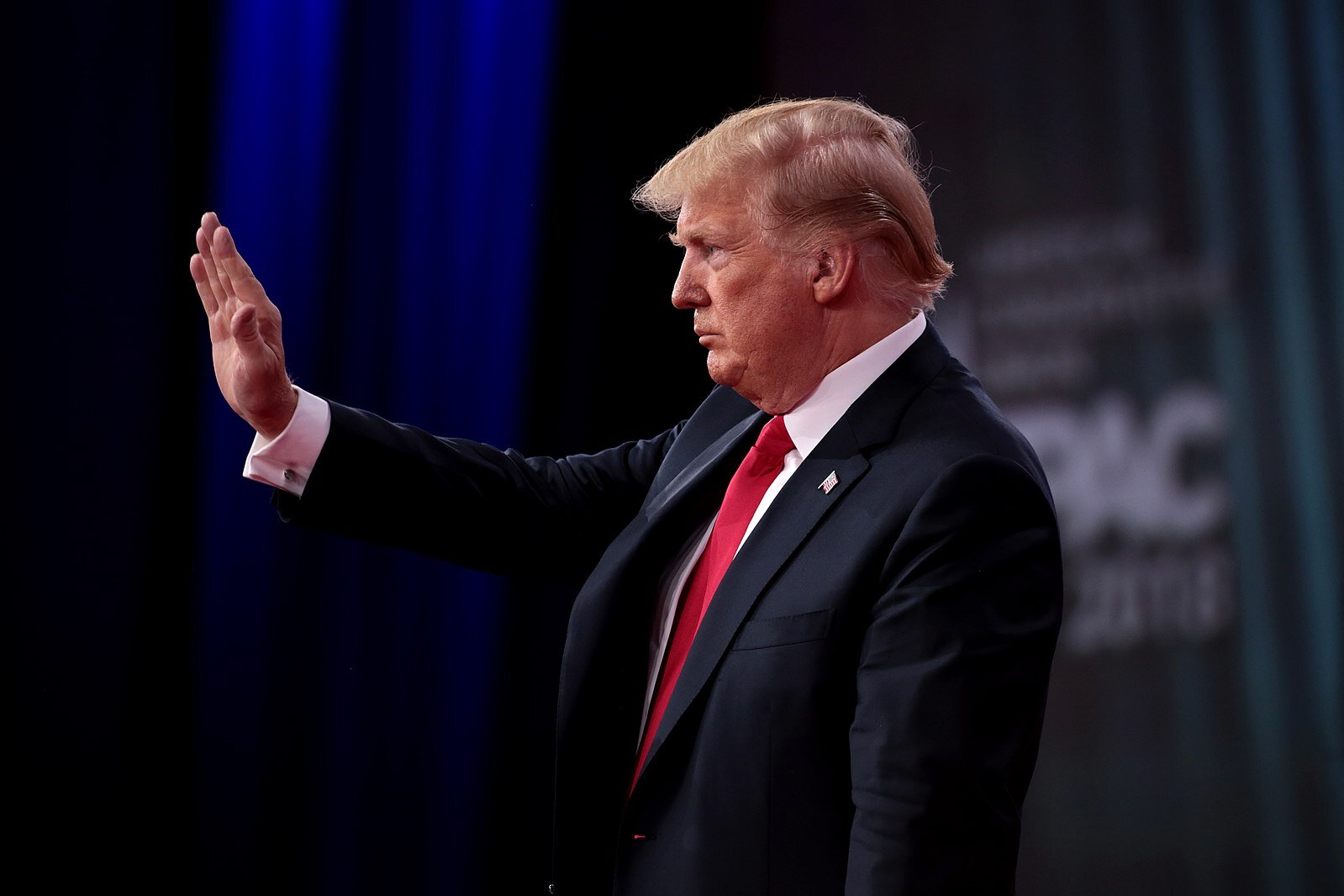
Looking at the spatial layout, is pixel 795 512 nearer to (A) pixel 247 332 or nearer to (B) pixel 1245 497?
(A) pixel 247 332

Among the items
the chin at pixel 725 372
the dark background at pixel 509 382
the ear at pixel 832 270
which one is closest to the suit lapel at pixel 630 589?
the chin at pixel 725 372

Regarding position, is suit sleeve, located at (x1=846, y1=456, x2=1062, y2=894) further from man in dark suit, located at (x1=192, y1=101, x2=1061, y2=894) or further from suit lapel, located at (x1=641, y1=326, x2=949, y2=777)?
suit lapel, located at (x1=641, y1=326, x2=949, y2=777)

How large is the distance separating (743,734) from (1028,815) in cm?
174

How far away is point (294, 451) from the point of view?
4.62 feet

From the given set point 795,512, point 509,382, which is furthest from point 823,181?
point 509,382

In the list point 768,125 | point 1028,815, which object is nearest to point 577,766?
point 768,125

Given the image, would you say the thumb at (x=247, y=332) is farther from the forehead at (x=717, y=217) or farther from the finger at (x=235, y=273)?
the forehead at (x=717, y=217)

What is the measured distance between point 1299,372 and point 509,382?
1.58 meters

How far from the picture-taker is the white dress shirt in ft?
4.41

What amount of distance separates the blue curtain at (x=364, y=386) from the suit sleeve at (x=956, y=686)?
4.87ft

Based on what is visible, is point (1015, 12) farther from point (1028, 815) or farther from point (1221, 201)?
point (1028, 815)

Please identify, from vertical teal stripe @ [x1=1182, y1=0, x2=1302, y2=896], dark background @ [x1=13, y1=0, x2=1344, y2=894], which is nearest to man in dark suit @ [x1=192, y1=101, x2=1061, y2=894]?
dark background @ [x1=13, y1=0, x2=1344, y2=894]

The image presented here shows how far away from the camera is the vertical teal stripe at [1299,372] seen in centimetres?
235

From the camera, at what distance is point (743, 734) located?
3.83 feet
